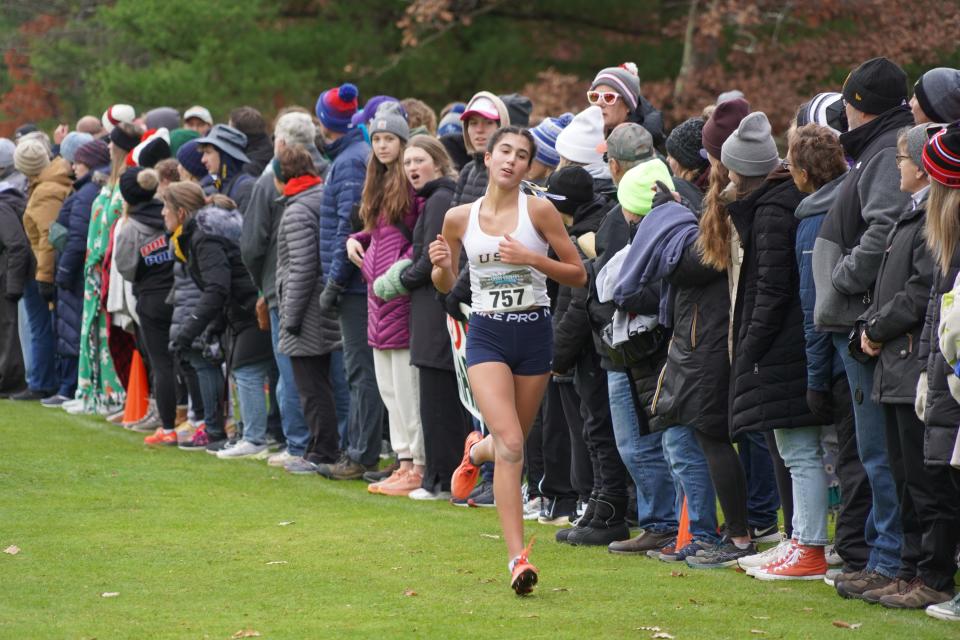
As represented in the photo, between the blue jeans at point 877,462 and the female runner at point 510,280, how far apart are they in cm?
146

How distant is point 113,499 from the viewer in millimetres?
10789

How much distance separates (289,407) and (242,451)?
75 centimetres

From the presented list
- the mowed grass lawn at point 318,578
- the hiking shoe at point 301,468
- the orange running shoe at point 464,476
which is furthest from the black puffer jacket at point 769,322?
the hiking shoe at point 301,468

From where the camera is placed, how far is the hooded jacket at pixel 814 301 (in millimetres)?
7660

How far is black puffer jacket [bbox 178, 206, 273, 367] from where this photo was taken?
12.6m

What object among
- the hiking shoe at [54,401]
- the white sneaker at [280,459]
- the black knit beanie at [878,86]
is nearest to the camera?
the black knit beanie at [878,86]

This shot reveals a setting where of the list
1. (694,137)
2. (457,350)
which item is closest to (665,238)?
(694,137)

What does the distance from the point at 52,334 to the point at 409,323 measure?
23.5ft

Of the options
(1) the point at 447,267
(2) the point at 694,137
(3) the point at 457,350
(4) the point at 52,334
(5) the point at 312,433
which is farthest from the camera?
(4) the point at 52,334

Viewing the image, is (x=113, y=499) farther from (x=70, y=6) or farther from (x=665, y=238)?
(x=70, y=6)

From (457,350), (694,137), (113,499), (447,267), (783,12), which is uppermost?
(783,12)

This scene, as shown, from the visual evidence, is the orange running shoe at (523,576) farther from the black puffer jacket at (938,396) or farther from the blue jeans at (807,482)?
the black puffer jacket at (938,396)

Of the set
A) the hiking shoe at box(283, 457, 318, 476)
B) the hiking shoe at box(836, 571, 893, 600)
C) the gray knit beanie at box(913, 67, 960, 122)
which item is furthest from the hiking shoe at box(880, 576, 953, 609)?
the hiking shoe at box(283, 457, 318, 476)

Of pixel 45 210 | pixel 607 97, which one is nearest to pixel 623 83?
pixel 607 97
